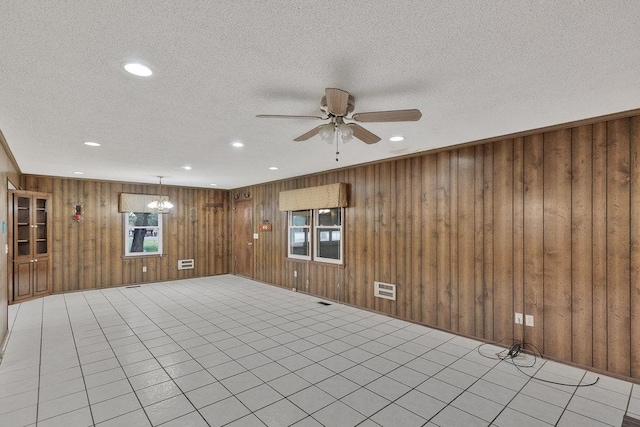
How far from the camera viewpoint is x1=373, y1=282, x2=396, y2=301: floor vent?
5.05 meters

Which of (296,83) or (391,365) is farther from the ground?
(296,83)

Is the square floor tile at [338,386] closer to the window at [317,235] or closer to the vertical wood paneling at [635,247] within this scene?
the vertical wood paneling at [635,247]

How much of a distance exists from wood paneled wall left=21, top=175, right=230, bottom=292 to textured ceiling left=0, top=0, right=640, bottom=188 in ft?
13.2

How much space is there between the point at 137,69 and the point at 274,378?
284 cm

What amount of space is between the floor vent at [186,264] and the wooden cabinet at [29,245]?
8.68ft

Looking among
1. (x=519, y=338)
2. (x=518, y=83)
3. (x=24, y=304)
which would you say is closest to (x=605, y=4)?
(x=518, y=83)

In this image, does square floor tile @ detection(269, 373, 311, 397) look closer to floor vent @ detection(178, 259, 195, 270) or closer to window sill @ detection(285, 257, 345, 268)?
window sill @ detection(285, 257, 345, 268)

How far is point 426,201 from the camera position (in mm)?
4637

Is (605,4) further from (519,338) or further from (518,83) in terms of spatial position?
(519,338)

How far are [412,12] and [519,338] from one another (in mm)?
3742

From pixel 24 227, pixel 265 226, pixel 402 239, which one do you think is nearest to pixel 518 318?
pixel 402 239

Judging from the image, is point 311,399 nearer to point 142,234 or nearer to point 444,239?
point 444,239

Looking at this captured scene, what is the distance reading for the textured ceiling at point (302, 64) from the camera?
154 centimetres

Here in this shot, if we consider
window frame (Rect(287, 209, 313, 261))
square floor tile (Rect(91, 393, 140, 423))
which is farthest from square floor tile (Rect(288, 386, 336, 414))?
window frame (Rect(287, 209, 313, 261))
